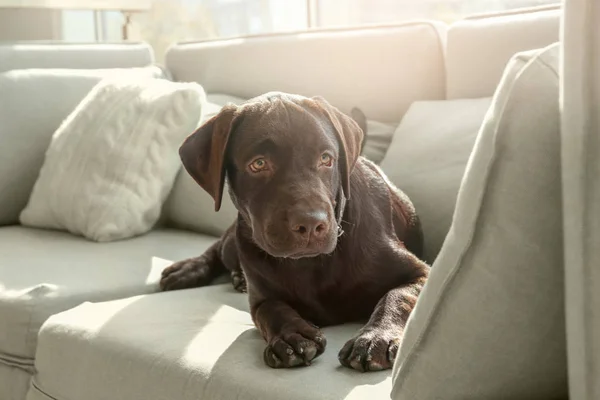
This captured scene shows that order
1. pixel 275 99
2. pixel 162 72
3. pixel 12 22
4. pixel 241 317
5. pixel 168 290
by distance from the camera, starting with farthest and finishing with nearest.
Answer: pixel 12 22, pixel 162 72, pixel 168 290, pixel 241 317, pixel 275 99

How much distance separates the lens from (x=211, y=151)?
1.67 meters

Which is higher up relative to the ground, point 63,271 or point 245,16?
point 245,16

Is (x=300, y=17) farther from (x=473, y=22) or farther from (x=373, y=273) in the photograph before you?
(x=373, y=273)

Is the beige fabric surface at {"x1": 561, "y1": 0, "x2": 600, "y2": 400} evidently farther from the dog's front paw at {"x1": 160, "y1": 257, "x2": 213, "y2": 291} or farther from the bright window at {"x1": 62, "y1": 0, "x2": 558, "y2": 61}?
the bright window at {"x1": 62, "y1": 0, "x2": 558, "y2": 61}

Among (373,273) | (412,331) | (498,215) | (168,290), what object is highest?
(498,215)

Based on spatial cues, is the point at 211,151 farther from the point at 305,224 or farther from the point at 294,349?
the point at 294,349

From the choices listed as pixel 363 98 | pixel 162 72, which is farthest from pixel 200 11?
pixel 363 98

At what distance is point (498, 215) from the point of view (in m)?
0.97

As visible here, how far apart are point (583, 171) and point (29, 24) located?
437 cm

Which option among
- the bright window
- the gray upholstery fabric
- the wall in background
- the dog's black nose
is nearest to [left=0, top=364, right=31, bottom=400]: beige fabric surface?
the gray upholstery fabric

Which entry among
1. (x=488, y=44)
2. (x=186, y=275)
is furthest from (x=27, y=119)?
(x=488, y=44)

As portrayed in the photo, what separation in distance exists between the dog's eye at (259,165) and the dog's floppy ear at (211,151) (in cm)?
8

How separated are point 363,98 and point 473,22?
0.44 meters

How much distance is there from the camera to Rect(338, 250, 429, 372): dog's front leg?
1.33 metres
